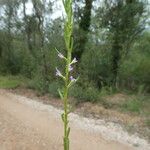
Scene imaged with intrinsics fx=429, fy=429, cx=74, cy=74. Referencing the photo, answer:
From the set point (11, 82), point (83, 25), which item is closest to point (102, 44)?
point (83, 25)

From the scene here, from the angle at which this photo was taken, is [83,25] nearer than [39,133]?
No

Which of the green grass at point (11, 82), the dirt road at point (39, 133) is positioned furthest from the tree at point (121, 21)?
the dirt road at point (39, 133)

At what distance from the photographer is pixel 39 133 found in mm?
14141

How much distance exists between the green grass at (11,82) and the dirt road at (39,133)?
7543 millimetres

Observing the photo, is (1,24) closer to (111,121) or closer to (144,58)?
(144,58)

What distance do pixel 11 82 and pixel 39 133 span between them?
546 inches

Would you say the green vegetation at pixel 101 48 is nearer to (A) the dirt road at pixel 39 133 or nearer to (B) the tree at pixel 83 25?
(B) the tree at pixel 83 25

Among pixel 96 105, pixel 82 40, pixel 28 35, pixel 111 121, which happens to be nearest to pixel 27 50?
pixel 28 35

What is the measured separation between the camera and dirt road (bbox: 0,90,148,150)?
1248 centimetres

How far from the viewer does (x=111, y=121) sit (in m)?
16.7

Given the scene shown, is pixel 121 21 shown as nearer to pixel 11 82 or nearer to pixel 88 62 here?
pixel 88 62

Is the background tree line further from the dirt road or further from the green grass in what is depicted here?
the dirt road

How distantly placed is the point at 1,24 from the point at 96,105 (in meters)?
16.2

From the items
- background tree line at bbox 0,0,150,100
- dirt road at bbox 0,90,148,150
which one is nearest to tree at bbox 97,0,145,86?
background tree line at bbox 0,0,150,100
